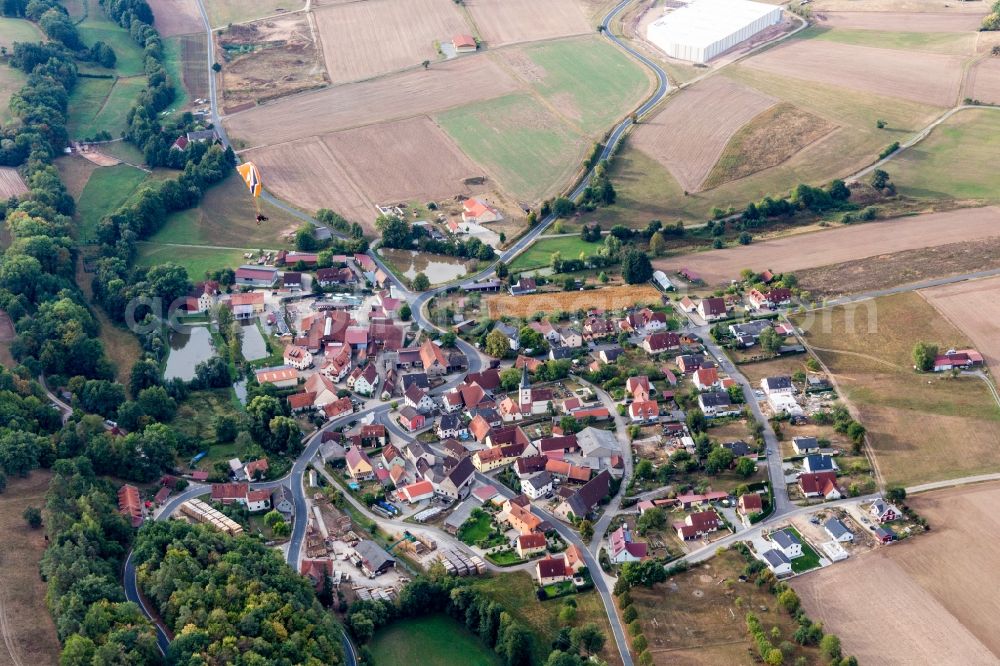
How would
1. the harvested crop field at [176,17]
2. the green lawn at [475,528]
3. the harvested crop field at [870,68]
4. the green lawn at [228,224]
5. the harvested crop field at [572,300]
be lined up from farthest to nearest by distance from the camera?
the harvested crop field at [176,17]
the harvested crop field at [870,68]
the green lawn at [228,224]
the harvested crop field at [572,300]
the green lawn at [475,528]

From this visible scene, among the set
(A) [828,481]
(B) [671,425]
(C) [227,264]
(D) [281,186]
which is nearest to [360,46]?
(D) [281,186]

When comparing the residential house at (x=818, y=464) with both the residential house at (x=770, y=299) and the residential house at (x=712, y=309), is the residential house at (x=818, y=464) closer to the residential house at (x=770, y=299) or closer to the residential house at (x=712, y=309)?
the residential house at (x=712, y=309)

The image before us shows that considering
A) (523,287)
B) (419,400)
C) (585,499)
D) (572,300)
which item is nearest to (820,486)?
(585,499)

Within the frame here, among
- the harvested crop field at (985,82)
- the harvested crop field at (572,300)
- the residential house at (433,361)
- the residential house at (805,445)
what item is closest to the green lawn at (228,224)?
the harvested crop field at (572,300)

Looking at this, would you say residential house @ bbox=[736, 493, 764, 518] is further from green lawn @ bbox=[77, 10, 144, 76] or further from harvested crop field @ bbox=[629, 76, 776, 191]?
green lawn @ bbox=[77, 10, 144, 76]

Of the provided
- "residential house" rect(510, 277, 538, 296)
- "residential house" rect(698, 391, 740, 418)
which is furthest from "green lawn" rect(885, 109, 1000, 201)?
"residential house" rect(698, 391, 740, 418)

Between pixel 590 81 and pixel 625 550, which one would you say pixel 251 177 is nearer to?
pixel 590 81

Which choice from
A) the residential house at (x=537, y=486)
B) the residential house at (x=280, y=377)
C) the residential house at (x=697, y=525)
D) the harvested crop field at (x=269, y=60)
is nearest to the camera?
the residential house at (x=697, y=525)

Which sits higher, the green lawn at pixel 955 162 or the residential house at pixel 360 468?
the green lawn at pixel 955 162
